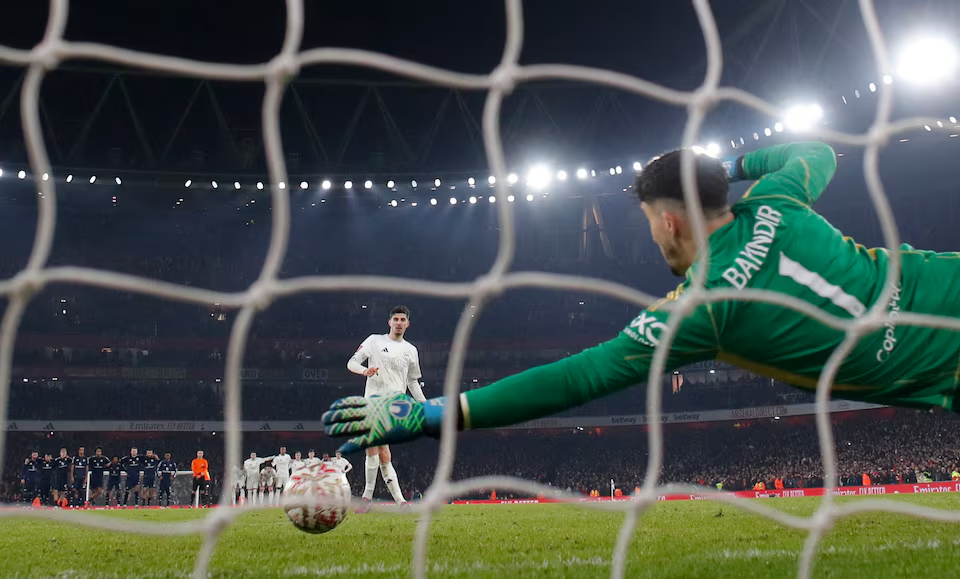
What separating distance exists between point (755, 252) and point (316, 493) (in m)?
3.34

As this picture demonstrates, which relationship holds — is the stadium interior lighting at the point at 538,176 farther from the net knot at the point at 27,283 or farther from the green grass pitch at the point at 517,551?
the net knot at the point at 27,283

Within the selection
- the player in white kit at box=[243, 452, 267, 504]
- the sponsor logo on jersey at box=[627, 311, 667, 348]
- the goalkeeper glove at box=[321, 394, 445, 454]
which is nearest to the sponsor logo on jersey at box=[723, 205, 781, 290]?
the sponsor logo on jersey at box=[627, 311, 667, 348]

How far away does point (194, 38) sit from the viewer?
19250 millimetres

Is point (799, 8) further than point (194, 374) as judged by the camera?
No

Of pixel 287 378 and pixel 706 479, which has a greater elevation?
pixel 287 378

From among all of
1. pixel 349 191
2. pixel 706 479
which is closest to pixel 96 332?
pixel 349 191

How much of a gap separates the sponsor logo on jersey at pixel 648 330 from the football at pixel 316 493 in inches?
111

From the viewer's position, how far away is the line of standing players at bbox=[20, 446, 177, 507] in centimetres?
2211

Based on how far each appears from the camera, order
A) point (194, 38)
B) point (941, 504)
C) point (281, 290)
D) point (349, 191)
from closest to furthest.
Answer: point (281, 290)
point (941, 504)
point (194, 38)
point (349, 191)

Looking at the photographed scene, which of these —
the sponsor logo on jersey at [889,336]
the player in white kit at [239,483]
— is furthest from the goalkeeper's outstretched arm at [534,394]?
the player in white kit at [239,483]

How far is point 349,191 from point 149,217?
820cm

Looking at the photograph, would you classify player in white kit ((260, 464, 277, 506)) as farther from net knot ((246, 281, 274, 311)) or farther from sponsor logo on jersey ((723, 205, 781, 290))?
sponsor logo on jersey ((723, 205, 781, 290))

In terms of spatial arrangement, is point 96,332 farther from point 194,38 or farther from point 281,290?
point 281,290

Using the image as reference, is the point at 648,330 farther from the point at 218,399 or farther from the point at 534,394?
the point at 218,399
